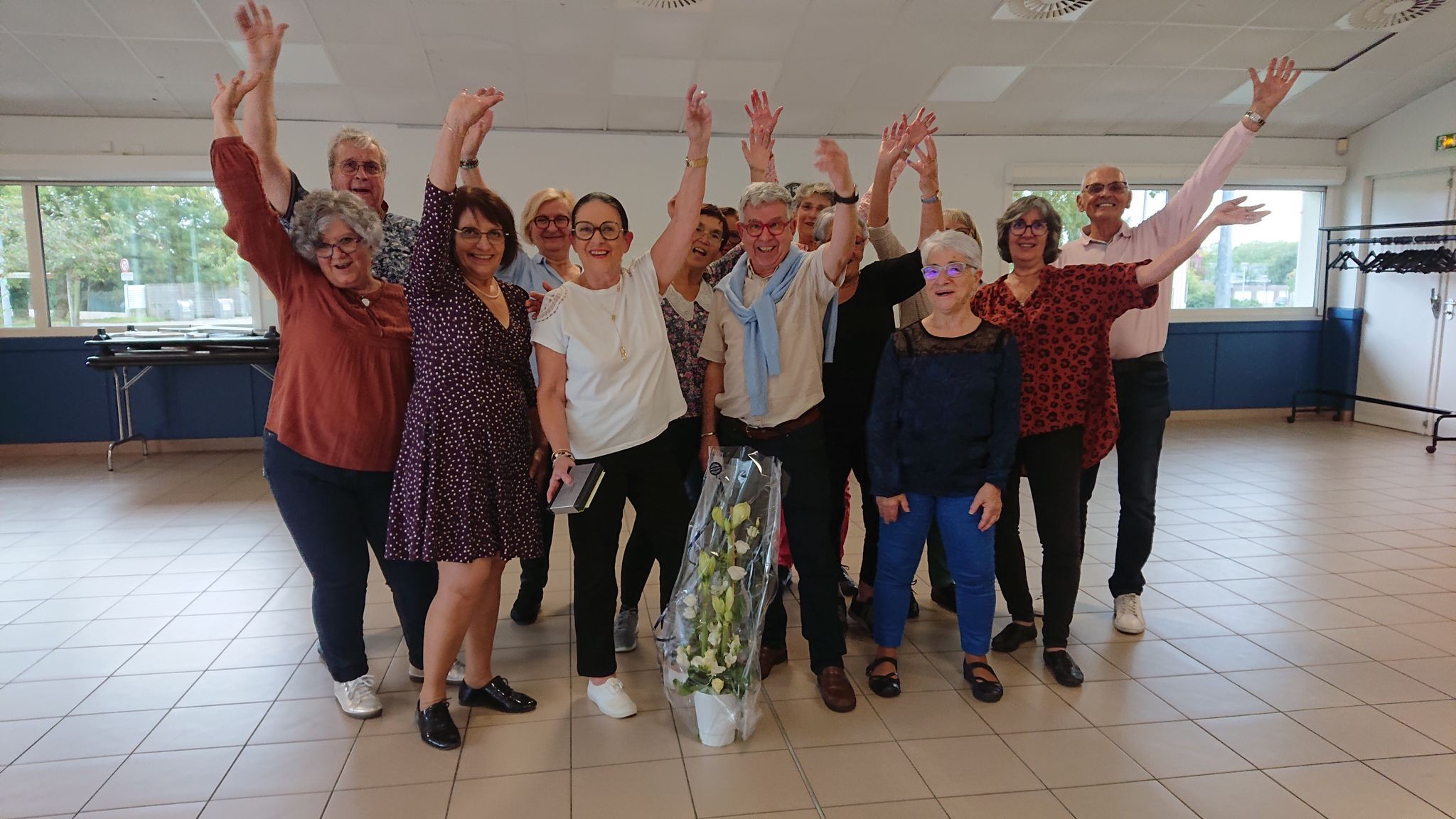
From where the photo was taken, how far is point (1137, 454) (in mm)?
3223

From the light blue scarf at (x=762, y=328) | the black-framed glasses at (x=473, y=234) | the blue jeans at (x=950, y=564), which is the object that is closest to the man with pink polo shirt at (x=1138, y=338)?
the blue jeans at (x=950, y=564)

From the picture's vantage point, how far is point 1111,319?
2846mm

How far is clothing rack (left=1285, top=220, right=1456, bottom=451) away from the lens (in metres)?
7.04

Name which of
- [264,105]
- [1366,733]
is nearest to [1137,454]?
[1366,733]

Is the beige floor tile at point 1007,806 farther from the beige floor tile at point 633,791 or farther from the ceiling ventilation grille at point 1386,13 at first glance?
the ceiling ventilation grille at point 1386,13

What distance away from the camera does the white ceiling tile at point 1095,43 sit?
5.92 m

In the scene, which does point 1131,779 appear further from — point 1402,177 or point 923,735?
point 1402,177

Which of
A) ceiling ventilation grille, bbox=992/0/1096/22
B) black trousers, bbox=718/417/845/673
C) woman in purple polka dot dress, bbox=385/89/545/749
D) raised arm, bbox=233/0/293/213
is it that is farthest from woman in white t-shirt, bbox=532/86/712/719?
ceiling ventilation grille, bbox=992/0/1096/22

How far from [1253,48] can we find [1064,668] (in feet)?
18.3

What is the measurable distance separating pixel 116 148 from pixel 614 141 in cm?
384

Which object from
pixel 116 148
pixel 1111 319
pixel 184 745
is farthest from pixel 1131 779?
pixel 116 148

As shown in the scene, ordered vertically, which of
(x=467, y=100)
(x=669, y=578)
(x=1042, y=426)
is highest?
(x=467, y=100)

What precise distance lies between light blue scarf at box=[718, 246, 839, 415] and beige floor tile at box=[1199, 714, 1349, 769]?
5.42ft

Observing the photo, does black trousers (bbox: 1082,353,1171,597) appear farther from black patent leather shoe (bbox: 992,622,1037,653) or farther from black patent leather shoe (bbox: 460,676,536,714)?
black patent leather shoe (bbox: 460,676,536,714)
